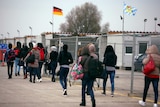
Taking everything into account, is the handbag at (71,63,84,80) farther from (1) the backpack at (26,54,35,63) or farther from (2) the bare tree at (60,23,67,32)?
(2) the bare tree at (60,23,67,32)

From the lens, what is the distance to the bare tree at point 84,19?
94562mm

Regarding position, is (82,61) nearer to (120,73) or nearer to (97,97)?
(97,97)

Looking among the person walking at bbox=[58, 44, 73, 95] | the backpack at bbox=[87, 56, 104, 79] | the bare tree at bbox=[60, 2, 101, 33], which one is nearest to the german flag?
the person walking at bbox=[58, 44, 73, 95]

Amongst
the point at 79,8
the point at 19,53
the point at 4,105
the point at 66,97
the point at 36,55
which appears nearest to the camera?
the point at 4,105

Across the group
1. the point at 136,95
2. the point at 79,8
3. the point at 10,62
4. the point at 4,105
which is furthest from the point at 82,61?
the point at 79,8

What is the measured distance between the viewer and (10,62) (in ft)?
62.5

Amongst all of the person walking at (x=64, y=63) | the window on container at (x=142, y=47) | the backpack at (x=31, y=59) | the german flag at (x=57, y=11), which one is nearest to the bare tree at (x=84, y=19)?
the german flag at (x=57, y=11)

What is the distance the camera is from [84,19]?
95062 millimetres

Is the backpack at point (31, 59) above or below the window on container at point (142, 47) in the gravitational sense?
below

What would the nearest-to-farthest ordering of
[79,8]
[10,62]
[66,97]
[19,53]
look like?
[66,97] → [10,62] → [19,53] → [79,8]

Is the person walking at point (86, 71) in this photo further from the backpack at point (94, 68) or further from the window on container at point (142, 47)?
the window on container at point (142, 47)

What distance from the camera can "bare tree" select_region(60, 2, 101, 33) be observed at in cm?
9456

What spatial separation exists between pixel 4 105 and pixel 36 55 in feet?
25.5

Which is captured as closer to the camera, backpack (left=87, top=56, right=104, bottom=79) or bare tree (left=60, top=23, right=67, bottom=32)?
backpack (left=87, top=56, right=104, bottom=79)
